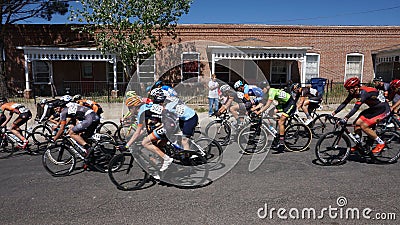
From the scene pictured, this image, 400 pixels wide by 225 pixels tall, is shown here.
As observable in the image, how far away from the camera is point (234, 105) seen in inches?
332

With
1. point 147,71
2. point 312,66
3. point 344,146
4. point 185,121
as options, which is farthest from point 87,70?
point 344,146

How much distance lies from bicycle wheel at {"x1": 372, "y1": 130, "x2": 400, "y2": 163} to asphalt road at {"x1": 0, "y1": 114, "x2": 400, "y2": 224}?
0.85ft

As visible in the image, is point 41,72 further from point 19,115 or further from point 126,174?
point 126,174

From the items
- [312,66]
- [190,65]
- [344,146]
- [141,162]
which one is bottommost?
[141,162]

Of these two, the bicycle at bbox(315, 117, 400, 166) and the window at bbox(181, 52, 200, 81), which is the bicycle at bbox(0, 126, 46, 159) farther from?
the window at bbox(181, 52, 200, 81)

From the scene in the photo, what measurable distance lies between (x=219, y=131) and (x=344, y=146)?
10.9ft

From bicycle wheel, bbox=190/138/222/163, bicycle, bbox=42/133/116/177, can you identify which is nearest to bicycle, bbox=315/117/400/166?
bicycle wheel, bbox=190/138/222/163

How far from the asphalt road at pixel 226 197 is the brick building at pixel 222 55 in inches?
477

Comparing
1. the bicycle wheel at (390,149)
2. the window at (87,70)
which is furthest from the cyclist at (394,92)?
the window at (87,70)

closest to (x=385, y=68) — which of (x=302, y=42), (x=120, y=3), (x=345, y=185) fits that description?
(x=302, y=42)

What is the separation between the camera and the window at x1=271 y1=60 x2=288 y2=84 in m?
21.1

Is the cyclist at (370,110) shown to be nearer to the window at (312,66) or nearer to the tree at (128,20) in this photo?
the tree at (128,20)

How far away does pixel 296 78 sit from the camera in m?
21.2

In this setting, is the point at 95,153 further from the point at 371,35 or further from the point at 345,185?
the point at 371,35
